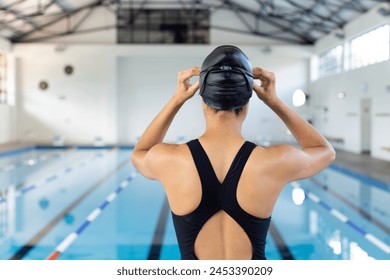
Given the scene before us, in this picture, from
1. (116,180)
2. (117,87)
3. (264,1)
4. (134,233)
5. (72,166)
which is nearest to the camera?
(134,233)

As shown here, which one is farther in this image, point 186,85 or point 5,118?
point 5,118

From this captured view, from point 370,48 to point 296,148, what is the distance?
1191cm

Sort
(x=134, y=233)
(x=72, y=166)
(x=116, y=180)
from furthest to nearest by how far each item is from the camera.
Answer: (x=72, y=166), (x=116, y=180), (x=134, y=233)

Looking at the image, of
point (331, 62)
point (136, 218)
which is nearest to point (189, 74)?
point (136, 218)

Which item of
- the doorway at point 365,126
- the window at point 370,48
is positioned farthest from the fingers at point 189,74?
the doorway at point 365,126

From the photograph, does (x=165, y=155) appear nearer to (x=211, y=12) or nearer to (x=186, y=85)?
(x=186, y=85)

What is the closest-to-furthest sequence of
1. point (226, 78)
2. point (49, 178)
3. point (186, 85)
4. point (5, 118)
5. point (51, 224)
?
1. point (226, 78)
2. point (186, 85)
3. point (51, 224)
4. point (49, 178)
5. point (5, 118)

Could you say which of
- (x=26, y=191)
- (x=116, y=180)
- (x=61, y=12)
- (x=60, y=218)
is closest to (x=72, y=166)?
(x=116, y=180)

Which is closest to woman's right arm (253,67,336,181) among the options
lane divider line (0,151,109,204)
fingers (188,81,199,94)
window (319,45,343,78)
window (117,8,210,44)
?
fingers (188,81,199,94)

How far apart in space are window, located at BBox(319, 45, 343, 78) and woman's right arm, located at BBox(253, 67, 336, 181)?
1364 centimetres

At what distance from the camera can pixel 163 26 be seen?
16.7 meters

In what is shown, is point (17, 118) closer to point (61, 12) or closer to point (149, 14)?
point (61, 12)

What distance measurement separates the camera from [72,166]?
433 inches

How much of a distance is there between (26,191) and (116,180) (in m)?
1.97
